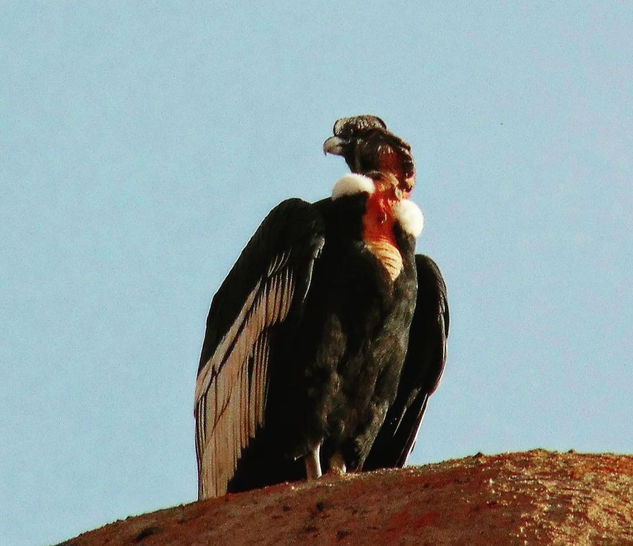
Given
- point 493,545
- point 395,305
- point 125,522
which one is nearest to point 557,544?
point 493,545

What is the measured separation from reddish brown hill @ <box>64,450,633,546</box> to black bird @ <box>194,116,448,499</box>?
1.70m

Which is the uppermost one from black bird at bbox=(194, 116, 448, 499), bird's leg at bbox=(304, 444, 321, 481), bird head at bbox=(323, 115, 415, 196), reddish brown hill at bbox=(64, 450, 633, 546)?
bird head at bbox=(323, 115, 415, 196)

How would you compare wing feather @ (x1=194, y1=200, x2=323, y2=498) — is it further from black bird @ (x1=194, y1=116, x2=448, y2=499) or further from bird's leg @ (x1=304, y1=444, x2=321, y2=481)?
bird's leg @ (x1=304, y1=444, x2=321, y2=481)

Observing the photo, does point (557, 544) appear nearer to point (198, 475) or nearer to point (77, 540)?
point (77, 540)

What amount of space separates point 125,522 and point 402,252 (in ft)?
10.3

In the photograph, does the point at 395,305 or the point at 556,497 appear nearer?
the point at 556,497

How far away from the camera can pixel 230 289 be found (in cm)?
1179

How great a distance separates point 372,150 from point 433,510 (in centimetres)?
439

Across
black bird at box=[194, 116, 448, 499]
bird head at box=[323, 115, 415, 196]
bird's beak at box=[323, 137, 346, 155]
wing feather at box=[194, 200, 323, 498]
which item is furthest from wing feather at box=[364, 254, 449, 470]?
wing feather at box=[194, 200, 323, 498]

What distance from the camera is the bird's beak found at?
39.5 ft

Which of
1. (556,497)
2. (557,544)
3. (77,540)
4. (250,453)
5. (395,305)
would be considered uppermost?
(395,305)

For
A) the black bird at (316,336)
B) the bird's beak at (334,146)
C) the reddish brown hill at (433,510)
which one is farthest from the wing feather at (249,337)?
the reddish brown hill at (433,510)

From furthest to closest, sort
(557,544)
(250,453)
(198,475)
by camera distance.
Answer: (198,475), (250,453), (557,544)

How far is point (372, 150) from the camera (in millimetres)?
11820
